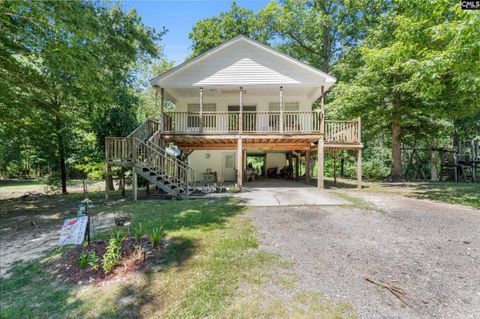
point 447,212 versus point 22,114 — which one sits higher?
point 22,114

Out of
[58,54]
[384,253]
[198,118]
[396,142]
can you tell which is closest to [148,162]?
[58,54]

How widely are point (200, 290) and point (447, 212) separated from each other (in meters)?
7.68

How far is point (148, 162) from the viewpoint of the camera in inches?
368

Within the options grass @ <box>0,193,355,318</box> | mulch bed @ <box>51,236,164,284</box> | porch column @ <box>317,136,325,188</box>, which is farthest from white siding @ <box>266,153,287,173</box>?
mulch bed @ <box>51,236,164,284</box>

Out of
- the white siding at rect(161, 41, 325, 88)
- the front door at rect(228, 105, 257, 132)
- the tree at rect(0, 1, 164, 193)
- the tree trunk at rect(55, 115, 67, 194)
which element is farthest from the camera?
the front door at rect(228, 105, 257, 132)

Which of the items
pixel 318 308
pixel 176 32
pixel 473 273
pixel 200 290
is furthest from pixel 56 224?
pixel 176 32

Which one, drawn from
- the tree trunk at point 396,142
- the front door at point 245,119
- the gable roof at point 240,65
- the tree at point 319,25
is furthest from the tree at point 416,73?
the front door at point 245,119

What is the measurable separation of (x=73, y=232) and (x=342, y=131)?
457 inches

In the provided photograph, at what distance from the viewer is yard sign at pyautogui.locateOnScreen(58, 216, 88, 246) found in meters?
3.76

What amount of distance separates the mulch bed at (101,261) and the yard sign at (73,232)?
46 cm

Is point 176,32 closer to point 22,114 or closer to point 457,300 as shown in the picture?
point 22,114

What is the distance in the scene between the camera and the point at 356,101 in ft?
48.1

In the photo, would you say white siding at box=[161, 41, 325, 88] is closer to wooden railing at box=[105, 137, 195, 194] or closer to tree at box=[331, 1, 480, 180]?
tree at box=[331, 1, 480, 180]

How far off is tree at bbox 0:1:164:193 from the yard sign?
475 centimetres
